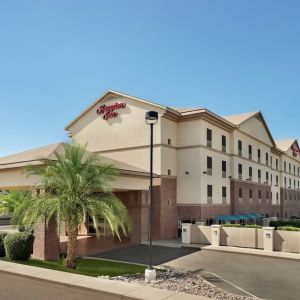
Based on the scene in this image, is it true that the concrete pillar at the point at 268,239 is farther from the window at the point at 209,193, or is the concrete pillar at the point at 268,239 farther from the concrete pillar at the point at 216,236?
the window at the point at 209,193

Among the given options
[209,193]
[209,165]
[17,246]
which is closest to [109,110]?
[209,165]

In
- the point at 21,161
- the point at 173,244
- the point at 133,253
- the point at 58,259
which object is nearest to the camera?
the point at 58,259

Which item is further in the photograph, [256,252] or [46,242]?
[256,252]

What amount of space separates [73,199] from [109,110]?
763 inches

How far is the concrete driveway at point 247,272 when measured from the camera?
14.2 metres

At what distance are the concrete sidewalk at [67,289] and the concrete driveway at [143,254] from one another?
8.98 m

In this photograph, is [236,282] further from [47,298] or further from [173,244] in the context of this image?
[173,244]

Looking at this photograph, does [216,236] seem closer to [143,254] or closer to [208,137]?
[143,254]

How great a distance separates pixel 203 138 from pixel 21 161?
18190 millimetres

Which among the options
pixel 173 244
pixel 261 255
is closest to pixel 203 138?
pixel 173 244

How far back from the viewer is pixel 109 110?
115 ft

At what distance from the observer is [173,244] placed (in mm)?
27266

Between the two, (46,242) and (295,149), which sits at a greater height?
(295,149)

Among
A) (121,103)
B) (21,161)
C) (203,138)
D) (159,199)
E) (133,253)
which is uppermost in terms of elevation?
(121,103)
